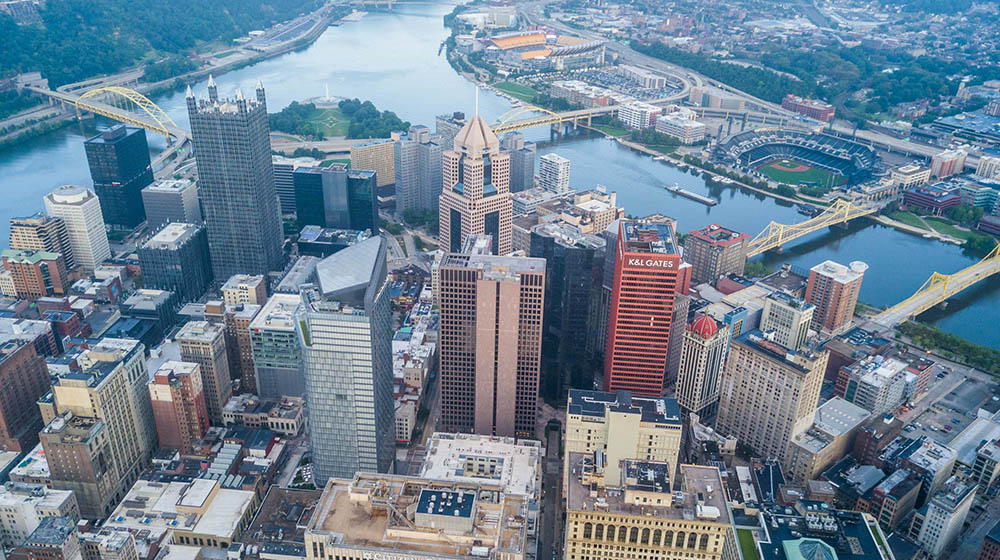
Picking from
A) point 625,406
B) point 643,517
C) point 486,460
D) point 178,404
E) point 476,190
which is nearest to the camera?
point 643,517

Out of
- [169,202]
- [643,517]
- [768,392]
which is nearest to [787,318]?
[768,392]

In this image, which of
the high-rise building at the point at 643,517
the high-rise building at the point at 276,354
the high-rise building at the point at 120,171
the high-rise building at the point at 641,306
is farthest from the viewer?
the high-rise building at the point at 120,171

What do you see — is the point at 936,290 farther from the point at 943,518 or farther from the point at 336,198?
the point at 336,198

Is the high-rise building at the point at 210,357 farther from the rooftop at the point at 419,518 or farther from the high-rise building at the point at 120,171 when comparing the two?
the high-rise building at the point at 120,171

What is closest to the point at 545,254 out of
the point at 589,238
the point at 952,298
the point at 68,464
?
the point at 589,238

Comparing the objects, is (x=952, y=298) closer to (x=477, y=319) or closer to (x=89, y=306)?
(x=477, y=319)

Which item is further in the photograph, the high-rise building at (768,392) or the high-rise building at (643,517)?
the high-rise building at (768,392)

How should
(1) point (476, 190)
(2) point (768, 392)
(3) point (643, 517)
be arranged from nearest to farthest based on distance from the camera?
(3) point (643, 517) → (2) point (768, 392) → (1) point (476, 190)

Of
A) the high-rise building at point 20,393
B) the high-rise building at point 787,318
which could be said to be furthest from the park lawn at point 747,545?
the high-rise building at point 20,393
